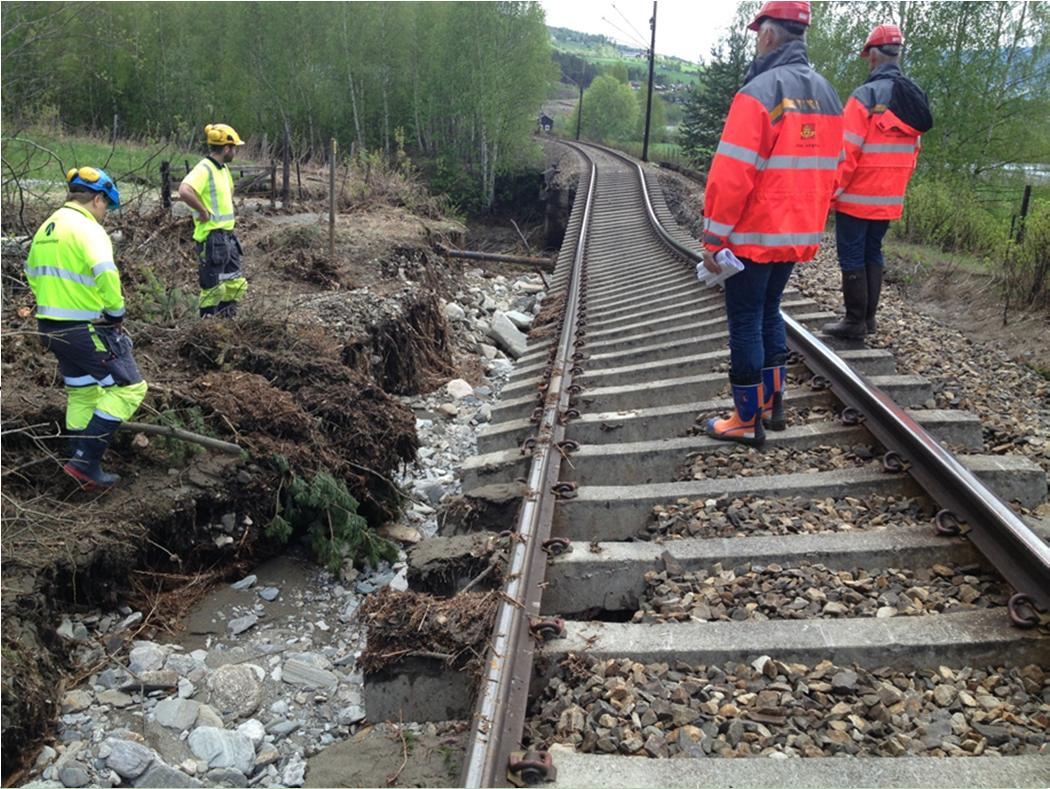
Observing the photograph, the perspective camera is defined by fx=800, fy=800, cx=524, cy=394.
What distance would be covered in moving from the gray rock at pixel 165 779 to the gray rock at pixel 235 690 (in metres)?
0.48

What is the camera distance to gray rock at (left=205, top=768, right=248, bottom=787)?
10.1 ft

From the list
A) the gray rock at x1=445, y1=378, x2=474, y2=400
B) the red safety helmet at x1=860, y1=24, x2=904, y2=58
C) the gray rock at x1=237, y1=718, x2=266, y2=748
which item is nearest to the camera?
the gray rock at x1=237, y1=718, x2=266, y2=748

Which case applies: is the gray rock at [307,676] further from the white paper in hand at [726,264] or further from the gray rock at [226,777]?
the white paper in hand at [726,264]

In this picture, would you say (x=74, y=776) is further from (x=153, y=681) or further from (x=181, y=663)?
(x=181, y=663)

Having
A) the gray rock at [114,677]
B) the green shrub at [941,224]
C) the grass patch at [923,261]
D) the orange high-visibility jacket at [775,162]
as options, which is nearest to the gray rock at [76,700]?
the gray rock at [114,677]

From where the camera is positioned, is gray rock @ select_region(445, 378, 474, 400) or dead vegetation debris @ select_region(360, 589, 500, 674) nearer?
dead vegetation debris @ select_region(360, 589, 500, 674)

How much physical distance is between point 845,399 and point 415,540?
2.93 metres

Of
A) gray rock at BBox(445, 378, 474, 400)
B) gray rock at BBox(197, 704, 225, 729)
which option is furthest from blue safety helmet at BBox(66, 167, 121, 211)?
gray rock at BBox(445, 378, 474, 400)

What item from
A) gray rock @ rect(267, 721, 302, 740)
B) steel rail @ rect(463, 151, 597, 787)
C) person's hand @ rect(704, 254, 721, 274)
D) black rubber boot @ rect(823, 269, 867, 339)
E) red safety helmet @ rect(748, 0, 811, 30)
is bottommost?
gray rock @ rect(267, 721, 302, 740)

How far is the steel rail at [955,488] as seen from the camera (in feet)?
8.41

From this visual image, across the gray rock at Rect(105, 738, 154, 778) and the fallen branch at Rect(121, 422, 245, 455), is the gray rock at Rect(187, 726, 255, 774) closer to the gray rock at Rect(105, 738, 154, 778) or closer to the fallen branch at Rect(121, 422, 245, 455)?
the gray rock at Rect(105, 738, 154, 778)

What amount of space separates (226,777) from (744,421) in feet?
9.06

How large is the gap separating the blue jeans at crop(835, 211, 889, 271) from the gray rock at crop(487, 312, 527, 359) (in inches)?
229

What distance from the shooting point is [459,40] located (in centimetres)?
3644
